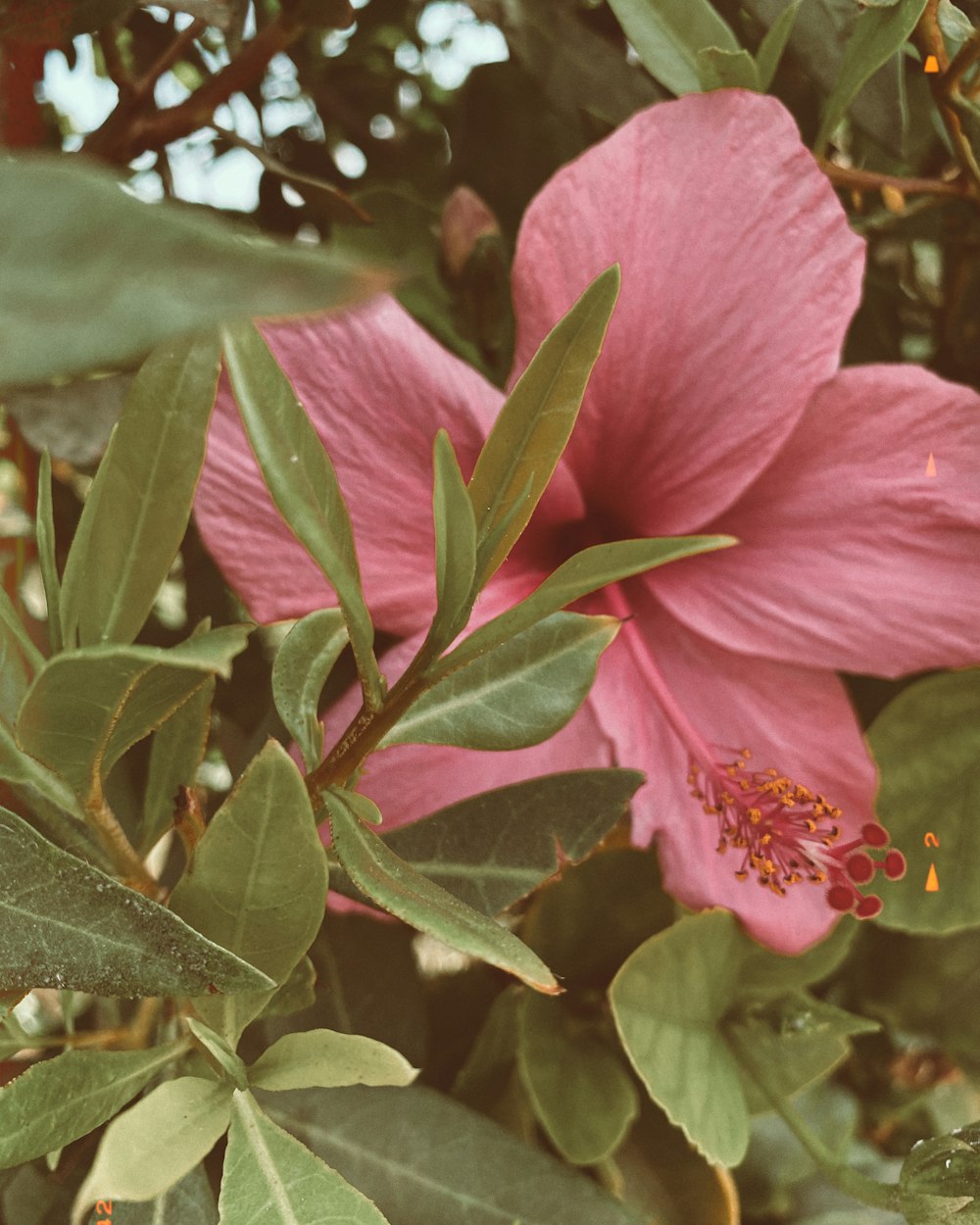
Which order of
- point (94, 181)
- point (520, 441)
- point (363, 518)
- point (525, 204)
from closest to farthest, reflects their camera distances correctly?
point (94, 181)
point (520, 441)
point (363, 518)
point (525, 204)

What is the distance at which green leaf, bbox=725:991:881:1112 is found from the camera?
1.44ft

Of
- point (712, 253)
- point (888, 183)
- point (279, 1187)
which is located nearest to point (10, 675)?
point (279, 1187)

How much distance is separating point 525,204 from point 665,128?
15cm

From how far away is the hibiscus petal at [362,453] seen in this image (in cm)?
36

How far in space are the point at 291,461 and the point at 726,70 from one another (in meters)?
0.23

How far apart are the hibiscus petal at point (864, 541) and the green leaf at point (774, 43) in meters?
0.11

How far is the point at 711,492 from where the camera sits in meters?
0.40

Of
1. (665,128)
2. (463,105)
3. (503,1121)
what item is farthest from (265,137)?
(503,1121)

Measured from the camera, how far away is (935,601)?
0.38 m

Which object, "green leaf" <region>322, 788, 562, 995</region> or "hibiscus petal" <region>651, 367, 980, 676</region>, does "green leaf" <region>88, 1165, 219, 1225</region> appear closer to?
"green leaf" <region>322, 788, 562, 995</region>

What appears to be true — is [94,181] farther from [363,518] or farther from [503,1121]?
[503,1121]

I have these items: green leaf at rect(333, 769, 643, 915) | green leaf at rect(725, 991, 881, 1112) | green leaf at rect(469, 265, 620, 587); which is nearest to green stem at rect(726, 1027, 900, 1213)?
green leaf at rect(725, 991, 881, 1112)

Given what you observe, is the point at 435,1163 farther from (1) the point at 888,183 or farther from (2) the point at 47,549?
(1) the point at 888,183

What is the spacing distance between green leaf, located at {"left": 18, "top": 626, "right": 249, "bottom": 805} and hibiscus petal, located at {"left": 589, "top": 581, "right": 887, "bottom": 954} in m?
0.17
